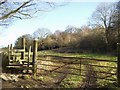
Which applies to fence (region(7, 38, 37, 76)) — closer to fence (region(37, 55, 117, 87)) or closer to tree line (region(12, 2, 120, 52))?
fence (region(37, 55, 117, 87))

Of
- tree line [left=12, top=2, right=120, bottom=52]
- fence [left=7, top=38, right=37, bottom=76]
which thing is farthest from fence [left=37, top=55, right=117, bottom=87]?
tree line [left=12, top=2, right=120, bottom=52]

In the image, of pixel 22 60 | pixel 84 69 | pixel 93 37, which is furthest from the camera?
pixel 93 37

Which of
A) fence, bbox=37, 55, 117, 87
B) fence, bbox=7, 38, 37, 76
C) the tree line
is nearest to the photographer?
fence, bbox=37, 55, 117, 87

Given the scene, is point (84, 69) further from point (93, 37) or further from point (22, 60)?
point (93, 37)

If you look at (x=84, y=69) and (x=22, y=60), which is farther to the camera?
(x=22, y=60)

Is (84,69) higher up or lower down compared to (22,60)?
lower down

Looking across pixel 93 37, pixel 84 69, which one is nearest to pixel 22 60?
pixel 84 69

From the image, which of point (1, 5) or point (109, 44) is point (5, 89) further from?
point (109, 44)

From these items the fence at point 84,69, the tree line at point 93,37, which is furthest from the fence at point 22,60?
the tree line at point 93,37

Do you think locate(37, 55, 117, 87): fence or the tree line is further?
the tree line

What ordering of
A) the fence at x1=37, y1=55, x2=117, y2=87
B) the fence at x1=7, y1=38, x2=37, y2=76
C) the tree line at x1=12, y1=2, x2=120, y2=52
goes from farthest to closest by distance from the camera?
the tree line at x1=12, y1=2, x2=120, y2=52, the fence at x1=7, y1=38, x2=37, y2=76, the fence at x1=37, y1=55, x2=117, y2=87

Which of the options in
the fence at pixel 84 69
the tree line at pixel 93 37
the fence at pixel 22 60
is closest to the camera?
the fence at pixel 84 69

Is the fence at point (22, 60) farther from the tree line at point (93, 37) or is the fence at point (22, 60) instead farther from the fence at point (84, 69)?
the tree line at point (93, 37)

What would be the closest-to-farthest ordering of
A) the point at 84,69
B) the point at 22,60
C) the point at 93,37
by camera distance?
1. the point at 84,69
2. the point at 22,60
3. the point at 93,37
